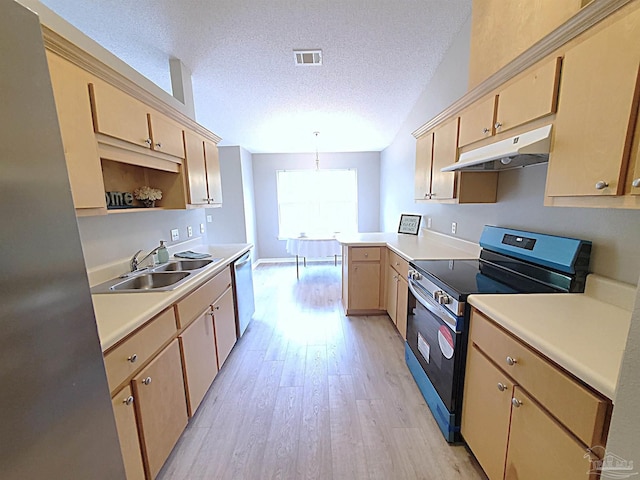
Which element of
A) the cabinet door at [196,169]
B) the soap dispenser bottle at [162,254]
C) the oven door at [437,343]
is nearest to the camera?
the oven door at [437,343]

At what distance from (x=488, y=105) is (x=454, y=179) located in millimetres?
615

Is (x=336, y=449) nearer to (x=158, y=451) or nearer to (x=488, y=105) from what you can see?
(x=158, y=451)

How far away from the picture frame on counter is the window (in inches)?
84.8

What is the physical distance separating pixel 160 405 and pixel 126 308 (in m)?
0.54

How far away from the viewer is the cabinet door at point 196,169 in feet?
7.69

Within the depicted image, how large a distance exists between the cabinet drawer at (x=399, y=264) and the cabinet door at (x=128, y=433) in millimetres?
2070

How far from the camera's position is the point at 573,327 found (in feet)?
3.38

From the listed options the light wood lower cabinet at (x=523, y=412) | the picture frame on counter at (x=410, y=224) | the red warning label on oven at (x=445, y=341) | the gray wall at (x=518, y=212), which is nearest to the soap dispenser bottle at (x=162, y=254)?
the red warning label on oven at (x=445, y=341)

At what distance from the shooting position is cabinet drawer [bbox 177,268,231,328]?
1.62 m

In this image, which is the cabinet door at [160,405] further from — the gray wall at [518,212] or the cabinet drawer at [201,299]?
the gray wall at [518,212]

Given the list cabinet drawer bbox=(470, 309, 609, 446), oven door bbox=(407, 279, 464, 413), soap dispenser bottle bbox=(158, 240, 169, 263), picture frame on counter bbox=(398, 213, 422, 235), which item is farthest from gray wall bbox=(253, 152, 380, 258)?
cabinet drawer bbox=(470, 309, 609, 446)

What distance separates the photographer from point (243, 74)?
2.91 m

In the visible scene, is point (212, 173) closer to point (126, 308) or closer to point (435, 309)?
point (126, 308)

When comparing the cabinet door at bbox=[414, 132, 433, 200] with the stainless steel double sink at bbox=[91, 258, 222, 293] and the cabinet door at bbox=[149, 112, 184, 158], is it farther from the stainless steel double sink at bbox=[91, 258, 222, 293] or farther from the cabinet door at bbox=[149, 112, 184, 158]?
the cabinet door at bbox=[149, 112, 184, 158]
